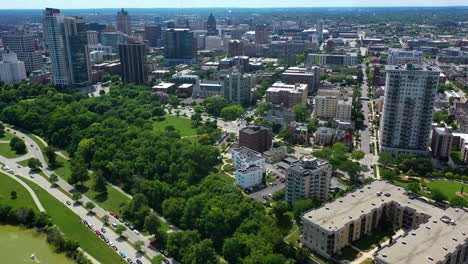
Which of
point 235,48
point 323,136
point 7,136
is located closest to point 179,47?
point 235,48

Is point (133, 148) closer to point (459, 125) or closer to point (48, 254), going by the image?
point (48, 254)

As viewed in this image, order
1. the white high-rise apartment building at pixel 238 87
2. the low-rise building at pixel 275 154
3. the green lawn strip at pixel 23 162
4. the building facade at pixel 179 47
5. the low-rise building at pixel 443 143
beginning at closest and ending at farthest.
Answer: the low-rise building at pixel 443 143
the low-rise building at pixel 275 154
the green lawn strip at pixel 23 162
the white high-rise apartment building at pixel 238 87
the building facade at pixel 179 47

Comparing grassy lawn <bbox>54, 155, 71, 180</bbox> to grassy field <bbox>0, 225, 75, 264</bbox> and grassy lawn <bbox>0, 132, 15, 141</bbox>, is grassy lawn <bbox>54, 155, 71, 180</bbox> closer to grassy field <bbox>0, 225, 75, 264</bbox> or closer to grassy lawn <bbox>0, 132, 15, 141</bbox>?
grassy field <bbox>0, 225, 75, 264</bbox>

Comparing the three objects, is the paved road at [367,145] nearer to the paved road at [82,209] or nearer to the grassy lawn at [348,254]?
the grassy lawn at [348,254]

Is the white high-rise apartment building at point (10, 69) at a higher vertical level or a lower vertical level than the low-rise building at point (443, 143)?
higher

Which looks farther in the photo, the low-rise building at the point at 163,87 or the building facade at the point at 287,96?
the low-rise building at the point at 163,87

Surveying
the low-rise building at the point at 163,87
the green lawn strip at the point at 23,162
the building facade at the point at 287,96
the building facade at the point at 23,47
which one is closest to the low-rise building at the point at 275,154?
the building facade at the point at 287,96

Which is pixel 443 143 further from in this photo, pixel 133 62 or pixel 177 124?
pixel 133 62

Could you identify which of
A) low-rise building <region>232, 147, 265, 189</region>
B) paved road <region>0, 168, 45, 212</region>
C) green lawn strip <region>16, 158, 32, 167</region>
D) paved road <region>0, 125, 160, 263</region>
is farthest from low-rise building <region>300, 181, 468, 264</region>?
green lawn strip <region>16, 158, 32, 167</region>
